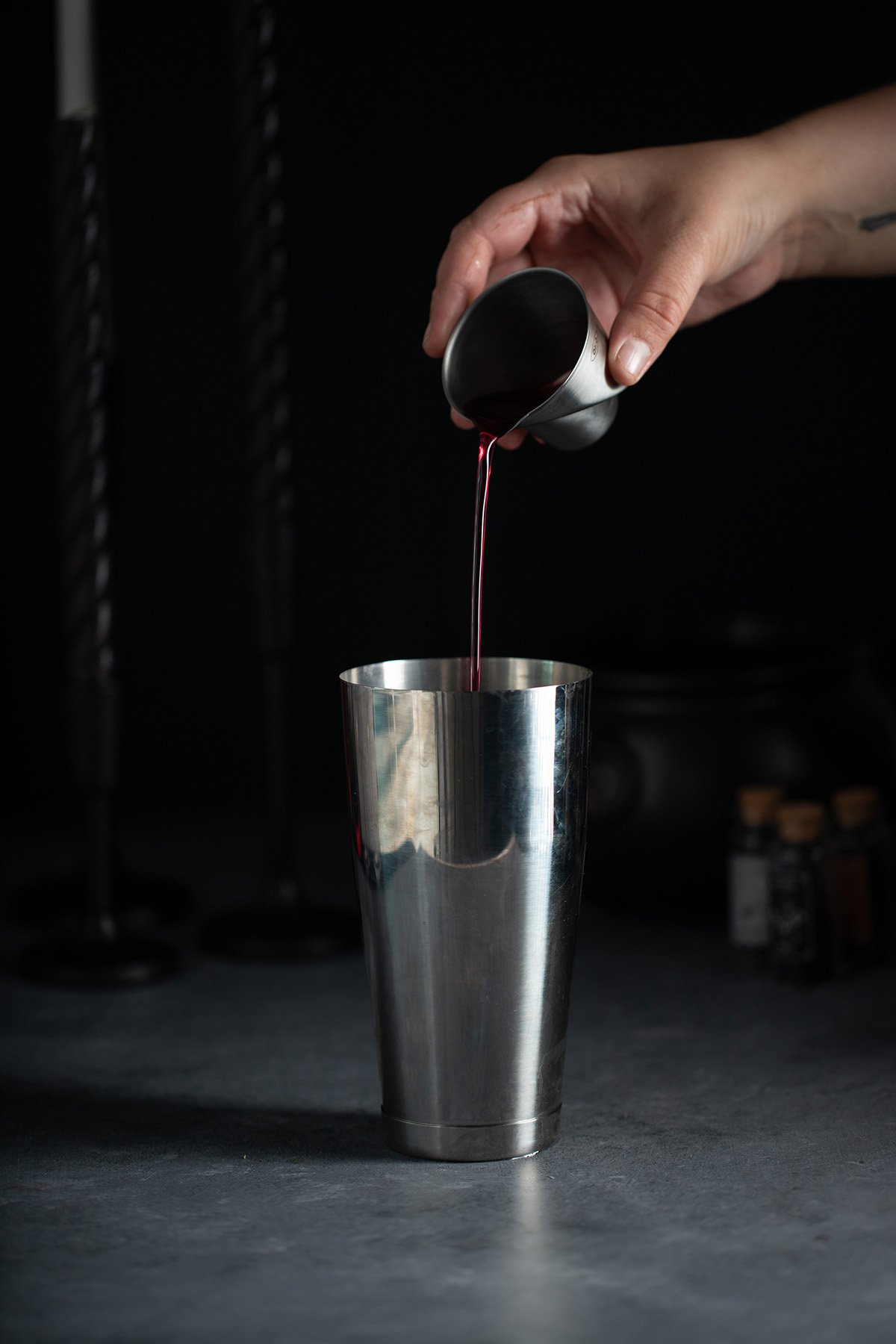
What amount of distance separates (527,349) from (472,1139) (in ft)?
1.91

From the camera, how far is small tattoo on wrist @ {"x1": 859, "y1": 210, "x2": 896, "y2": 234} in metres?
1.45

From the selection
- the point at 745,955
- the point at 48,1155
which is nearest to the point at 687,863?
the point at 745,955

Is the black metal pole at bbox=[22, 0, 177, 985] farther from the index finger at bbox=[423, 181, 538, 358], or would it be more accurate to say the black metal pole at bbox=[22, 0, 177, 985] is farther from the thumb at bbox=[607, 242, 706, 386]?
the thumb at bbox=[607, 242, 706, 386]

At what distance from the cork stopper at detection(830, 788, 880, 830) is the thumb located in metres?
0.54

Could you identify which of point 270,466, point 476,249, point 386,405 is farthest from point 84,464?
point 386,405

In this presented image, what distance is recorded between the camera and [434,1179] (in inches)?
42.8

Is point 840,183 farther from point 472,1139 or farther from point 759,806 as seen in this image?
point 472,1139

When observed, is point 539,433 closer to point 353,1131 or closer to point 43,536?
point 353,1131

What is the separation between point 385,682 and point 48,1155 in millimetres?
412

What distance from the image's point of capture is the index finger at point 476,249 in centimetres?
129

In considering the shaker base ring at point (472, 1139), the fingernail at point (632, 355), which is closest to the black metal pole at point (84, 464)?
the shaker base ring at point (472, 1139)

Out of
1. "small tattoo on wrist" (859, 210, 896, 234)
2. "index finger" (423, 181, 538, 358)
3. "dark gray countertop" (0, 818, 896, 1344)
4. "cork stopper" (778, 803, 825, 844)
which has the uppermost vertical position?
"small tattoo on wrist" (859, 210, 896, 234)

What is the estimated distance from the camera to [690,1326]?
0.89 meters

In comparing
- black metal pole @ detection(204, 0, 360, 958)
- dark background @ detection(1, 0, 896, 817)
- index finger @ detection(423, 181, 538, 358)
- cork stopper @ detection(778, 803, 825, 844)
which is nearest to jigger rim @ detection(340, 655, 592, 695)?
index finger @ detection(423, 181, 538, 358)
